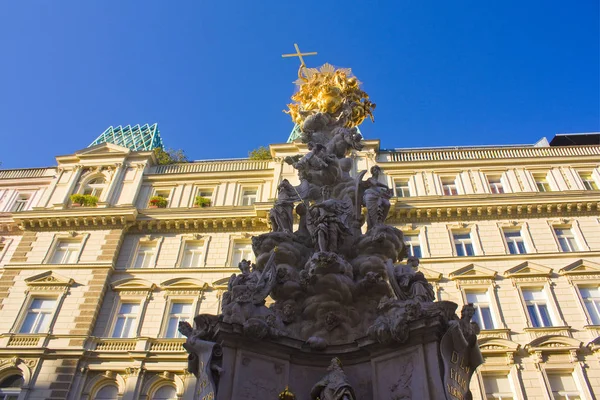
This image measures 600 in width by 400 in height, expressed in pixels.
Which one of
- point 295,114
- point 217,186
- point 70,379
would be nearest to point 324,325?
point 295,114

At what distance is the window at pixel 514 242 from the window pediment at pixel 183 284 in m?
14.2

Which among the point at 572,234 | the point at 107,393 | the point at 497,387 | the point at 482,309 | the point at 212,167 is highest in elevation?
the point at 212,167

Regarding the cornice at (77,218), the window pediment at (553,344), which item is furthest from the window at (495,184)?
the cornice at (77,218)

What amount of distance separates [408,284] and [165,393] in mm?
15318

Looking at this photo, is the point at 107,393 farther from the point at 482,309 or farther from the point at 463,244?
the point at 463,244

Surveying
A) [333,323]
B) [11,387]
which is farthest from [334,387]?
[11,387]

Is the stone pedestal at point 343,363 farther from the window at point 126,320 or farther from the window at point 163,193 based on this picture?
the window at point 163,193

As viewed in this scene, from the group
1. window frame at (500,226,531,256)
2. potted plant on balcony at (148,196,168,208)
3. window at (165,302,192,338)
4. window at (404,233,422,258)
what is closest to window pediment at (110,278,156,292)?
window at (165,302,192,338)

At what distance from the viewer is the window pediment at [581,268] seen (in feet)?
74.6

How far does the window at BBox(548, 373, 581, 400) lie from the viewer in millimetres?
18953

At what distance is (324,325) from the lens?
8094 millimetres

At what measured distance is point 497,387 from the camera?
765 inches

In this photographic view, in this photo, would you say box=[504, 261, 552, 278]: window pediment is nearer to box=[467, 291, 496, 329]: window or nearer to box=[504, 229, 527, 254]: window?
box=[504, 229, 527, 254]: window

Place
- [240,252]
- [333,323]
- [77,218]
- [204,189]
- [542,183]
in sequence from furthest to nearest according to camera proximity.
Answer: [204,189] < [542,183] < [77,218] < [240,252] < [333,323]
